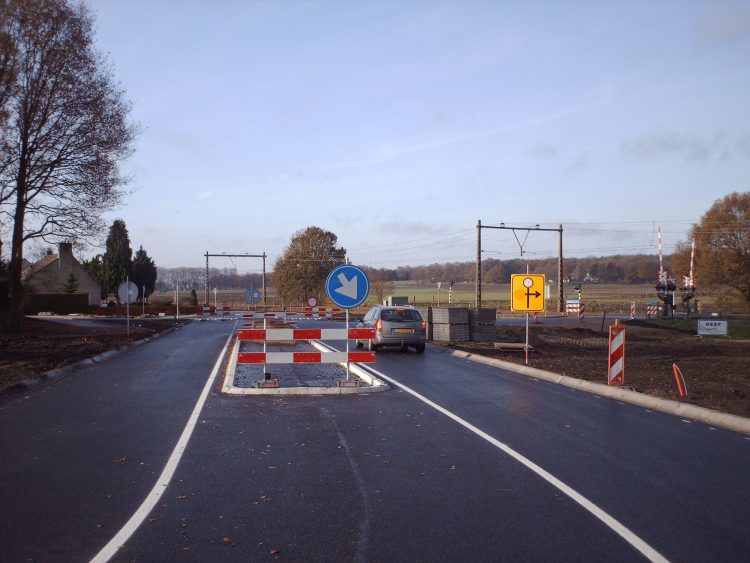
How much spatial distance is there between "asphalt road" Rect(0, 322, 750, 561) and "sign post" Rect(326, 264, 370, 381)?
2.48m

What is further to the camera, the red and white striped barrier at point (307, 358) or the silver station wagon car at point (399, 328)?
the silver station wagon car at point (399, 328)

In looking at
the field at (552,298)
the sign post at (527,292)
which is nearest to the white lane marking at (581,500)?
the sign post at (527,292)

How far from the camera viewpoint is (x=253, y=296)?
2758 centimetres

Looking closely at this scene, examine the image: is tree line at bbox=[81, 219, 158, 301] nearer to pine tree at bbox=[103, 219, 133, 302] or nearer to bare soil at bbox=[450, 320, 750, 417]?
pine tree at bbox=[103, 219, 133, 302]

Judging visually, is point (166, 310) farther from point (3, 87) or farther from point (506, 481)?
point (506, 481)

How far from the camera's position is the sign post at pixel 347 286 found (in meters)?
13.6

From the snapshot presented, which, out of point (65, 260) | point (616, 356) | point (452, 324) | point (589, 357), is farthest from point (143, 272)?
point (616, 356)

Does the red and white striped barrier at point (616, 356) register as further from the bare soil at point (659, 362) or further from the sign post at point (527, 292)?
the sign post at point (527, 292)

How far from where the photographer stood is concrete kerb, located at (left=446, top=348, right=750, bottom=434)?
9663mm

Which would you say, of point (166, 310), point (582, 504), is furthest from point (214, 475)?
point (166, 310)

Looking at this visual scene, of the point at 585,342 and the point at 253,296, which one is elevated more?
the point at 253,296

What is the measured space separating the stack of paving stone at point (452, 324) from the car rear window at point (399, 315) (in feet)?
18.3

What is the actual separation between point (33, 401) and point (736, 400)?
40.6 ft

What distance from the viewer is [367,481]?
6.55 meters
